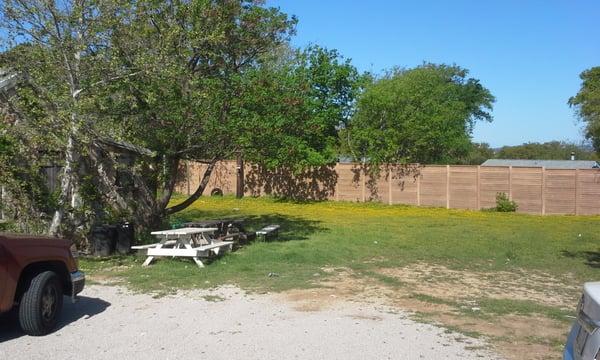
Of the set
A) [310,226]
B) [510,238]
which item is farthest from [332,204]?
[510,238]

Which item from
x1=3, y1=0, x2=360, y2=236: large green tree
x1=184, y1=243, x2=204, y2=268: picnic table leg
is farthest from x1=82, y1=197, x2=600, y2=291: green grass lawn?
x1=3, y1=0, x2=360, y2=236: large green tree

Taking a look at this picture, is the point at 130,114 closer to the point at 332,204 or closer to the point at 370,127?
the point at 332,204

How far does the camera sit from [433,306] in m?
8.36

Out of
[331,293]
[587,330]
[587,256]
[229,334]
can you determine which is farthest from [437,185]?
[587,330]

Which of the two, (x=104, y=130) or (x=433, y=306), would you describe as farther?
(x=104, y=130)

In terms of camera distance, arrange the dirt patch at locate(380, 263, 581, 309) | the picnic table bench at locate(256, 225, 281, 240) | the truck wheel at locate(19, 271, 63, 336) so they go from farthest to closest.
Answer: the picnic table bench at locate(256, 225, 281, 240) → the dirt patch at locate(380, 263, 581, 309) → the truck wheel at locate(19, 271, 63, 336)

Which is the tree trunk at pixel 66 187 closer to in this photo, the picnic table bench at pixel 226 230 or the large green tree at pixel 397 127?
the picnic table bench at pixel 226 230

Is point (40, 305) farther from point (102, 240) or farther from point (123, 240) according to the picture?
point (123, 240)

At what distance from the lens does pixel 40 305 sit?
6.47m

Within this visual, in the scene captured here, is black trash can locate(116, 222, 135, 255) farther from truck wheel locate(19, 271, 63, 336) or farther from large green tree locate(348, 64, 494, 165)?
large green tree locate(348, 64, 494, 165)

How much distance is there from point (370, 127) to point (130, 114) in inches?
840

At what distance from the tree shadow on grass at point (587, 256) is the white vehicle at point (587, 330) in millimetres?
9604

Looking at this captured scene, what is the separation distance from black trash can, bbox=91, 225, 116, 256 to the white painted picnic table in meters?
0.88

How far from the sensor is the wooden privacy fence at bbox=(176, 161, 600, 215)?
1067 inches
